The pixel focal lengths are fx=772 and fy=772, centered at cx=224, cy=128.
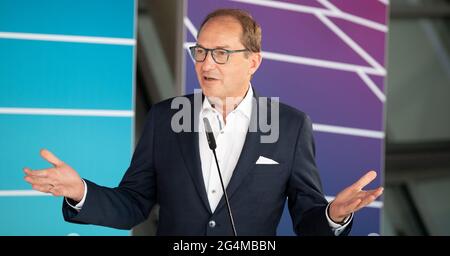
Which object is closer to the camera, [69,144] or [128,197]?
[128,197]

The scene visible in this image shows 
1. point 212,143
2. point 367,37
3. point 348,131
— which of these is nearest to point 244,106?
point 212,143

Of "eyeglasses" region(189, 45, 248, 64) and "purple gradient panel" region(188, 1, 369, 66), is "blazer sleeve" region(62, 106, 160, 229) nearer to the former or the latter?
"eyeglasses" region(189, 45, 248, 64)

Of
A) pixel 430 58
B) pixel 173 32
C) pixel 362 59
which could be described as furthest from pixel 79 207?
pixel 430 58

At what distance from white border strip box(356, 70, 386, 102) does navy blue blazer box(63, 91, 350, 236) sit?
1.90 ft

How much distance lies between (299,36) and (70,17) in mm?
949

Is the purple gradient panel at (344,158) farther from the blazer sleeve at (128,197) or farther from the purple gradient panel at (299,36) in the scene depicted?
the blazer sleeve at (128,197)

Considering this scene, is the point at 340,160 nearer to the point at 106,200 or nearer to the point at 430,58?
the point at 106,200

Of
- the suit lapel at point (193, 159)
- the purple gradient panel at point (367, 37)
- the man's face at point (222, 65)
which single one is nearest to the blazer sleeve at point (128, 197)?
the suit lapel at point (193, 159)

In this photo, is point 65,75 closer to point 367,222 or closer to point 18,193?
point 18,193

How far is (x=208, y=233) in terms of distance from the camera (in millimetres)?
2762

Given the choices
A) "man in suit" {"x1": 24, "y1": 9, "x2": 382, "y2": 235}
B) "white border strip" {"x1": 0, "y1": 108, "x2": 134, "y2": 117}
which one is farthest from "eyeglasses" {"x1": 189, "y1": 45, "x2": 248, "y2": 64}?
"white border strip" {"x1": 0, "y1": 108, "x2": 134, "y2": 117}

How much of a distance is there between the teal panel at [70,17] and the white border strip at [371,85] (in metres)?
1.01

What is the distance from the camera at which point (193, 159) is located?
2771 millimetres

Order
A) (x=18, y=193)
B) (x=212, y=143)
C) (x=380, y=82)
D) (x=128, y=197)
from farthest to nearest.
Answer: (x=380, y=82) → (x=18, y=193) → (x=128, y=197) → (x=212, y=143)
